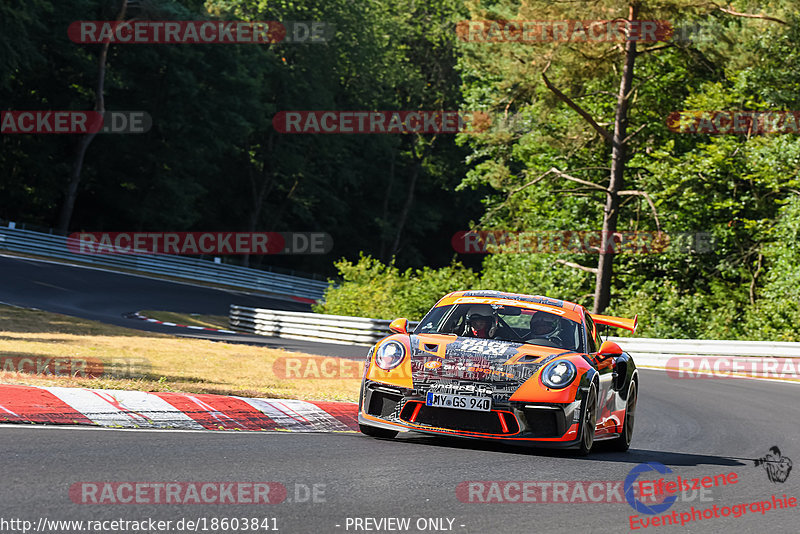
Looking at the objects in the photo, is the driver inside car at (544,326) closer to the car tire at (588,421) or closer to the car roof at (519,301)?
the car roof at (519,301)

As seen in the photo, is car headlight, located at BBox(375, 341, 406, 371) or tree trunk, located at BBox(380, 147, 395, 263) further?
tree trunk, located at BBox(380, 147, 395, 263)

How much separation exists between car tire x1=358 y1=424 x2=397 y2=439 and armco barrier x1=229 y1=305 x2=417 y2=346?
18.1 meters

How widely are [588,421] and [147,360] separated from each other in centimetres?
916

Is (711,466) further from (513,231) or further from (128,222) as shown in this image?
(128,222)

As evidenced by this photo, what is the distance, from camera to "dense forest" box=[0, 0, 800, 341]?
31.8m

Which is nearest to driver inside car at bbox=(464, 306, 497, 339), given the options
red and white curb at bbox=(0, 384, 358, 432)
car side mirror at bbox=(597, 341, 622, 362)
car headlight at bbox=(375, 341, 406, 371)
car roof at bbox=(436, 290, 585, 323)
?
car roof at bbox=(436, 290, 585, 323)

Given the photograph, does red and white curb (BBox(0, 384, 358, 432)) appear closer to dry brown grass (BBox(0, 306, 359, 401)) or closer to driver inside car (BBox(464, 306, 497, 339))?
dry brown grass (BBox(0, 306, 359, 401))

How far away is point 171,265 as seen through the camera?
4944 cm

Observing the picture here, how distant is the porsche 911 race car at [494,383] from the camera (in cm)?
831

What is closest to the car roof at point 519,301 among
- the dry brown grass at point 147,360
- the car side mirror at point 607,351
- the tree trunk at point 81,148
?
the car side mirror at point 607,351

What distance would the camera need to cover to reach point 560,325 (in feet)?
31.7

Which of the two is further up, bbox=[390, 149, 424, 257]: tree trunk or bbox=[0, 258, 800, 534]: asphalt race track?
bbox=[390, 149, 424, 257]: tree trunk

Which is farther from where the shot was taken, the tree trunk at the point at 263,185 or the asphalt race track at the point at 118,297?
the tree trunk at the point at 263,185

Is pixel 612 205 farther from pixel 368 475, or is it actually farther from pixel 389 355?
pixel 368 475
